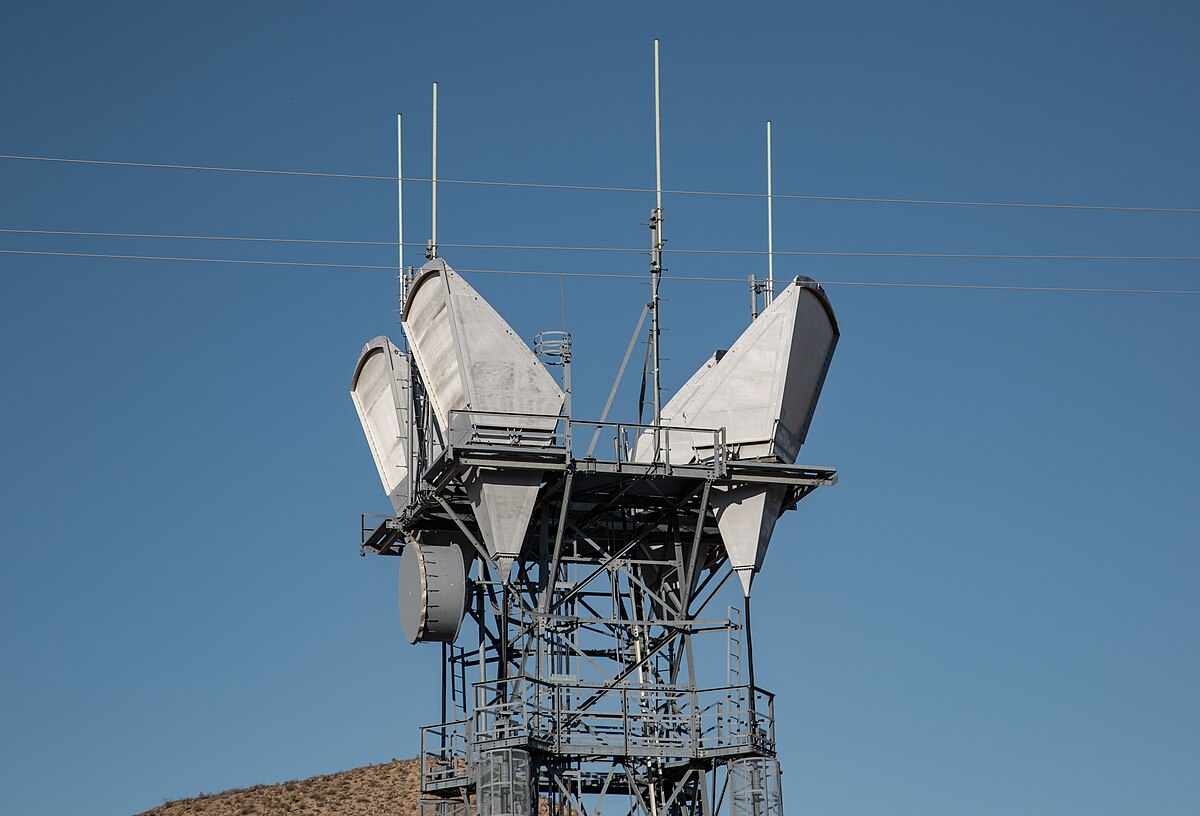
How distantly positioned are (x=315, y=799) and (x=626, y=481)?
4823cm

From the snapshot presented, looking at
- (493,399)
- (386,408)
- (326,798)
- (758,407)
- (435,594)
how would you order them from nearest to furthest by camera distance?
1. (493,399)
2. (435,594)
3. (758,407)
4. (386,408)
5. (326,798)

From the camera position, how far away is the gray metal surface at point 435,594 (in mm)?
46000

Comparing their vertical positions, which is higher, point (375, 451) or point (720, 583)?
point (375, 451)

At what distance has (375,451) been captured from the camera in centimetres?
5100

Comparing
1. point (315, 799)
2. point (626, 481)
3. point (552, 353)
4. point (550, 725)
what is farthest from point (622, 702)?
point (315, 799)

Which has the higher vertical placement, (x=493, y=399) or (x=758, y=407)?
(x=758, y=407)

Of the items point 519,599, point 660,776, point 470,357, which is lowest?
point 660,776

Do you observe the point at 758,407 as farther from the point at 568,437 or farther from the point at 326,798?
the point at 326,798

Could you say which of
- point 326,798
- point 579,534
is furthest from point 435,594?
point 326,798

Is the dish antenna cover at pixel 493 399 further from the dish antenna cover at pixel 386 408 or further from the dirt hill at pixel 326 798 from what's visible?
the dirt hill at pixel 326 798

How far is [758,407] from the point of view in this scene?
4641 centimetres

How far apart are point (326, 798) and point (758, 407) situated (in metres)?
49.0

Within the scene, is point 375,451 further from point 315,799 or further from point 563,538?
point 315,799

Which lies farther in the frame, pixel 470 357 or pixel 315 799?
pixel 315 799
